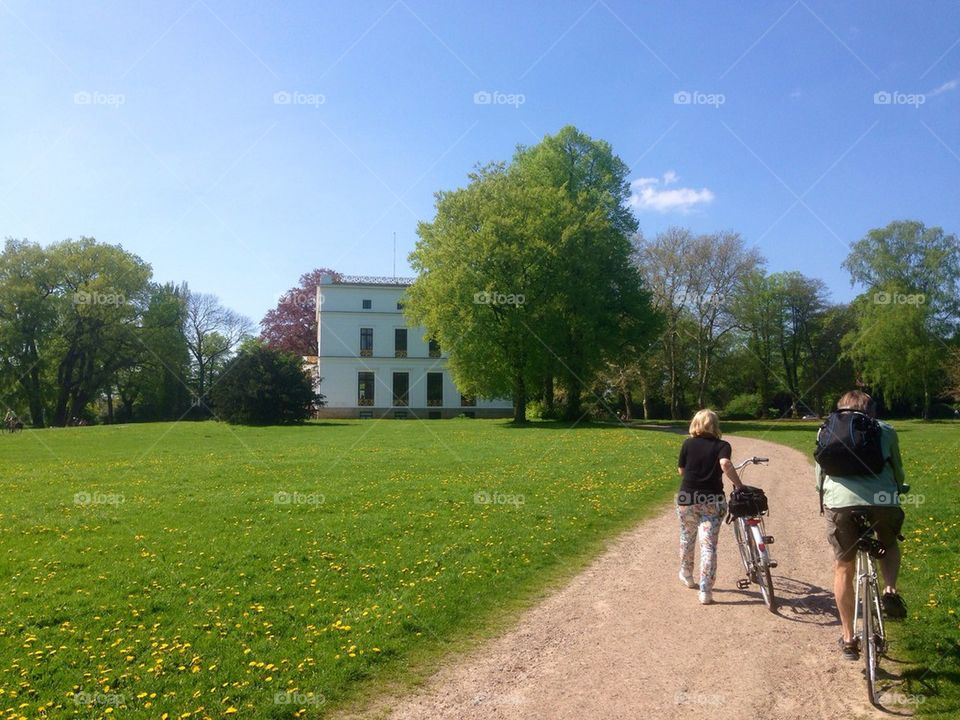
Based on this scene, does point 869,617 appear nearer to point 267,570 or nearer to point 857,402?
point 857,402

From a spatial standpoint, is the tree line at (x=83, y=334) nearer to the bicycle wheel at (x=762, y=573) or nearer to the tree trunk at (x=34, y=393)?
the tree trunk at (x=34, y=393)

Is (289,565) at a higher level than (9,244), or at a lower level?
lower

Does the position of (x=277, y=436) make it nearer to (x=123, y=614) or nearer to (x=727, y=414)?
(x=123, y=614)

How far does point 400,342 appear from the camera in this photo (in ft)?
217

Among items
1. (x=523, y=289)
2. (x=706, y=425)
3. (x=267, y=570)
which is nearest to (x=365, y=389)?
(x=523, y=289)

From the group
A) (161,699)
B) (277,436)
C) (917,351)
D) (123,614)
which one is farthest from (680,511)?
(917,351)

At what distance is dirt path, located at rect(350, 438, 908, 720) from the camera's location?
17.5 ft

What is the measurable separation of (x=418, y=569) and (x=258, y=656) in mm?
3124

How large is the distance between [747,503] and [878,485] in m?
1.93

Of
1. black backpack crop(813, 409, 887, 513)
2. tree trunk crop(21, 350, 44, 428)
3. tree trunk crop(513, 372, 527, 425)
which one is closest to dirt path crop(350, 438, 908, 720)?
black backpack crop(813, 409, 887, 513)

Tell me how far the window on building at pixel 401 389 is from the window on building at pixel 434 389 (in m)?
1.85

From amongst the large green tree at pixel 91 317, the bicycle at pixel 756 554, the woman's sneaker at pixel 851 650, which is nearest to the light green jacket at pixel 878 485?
the woman's sneaker at pixel 851 650

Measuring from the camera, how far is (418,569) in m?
9.24

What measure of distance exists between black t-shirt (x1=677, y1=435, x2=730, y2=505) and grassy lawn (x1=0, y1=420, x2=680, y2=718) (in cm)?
210
